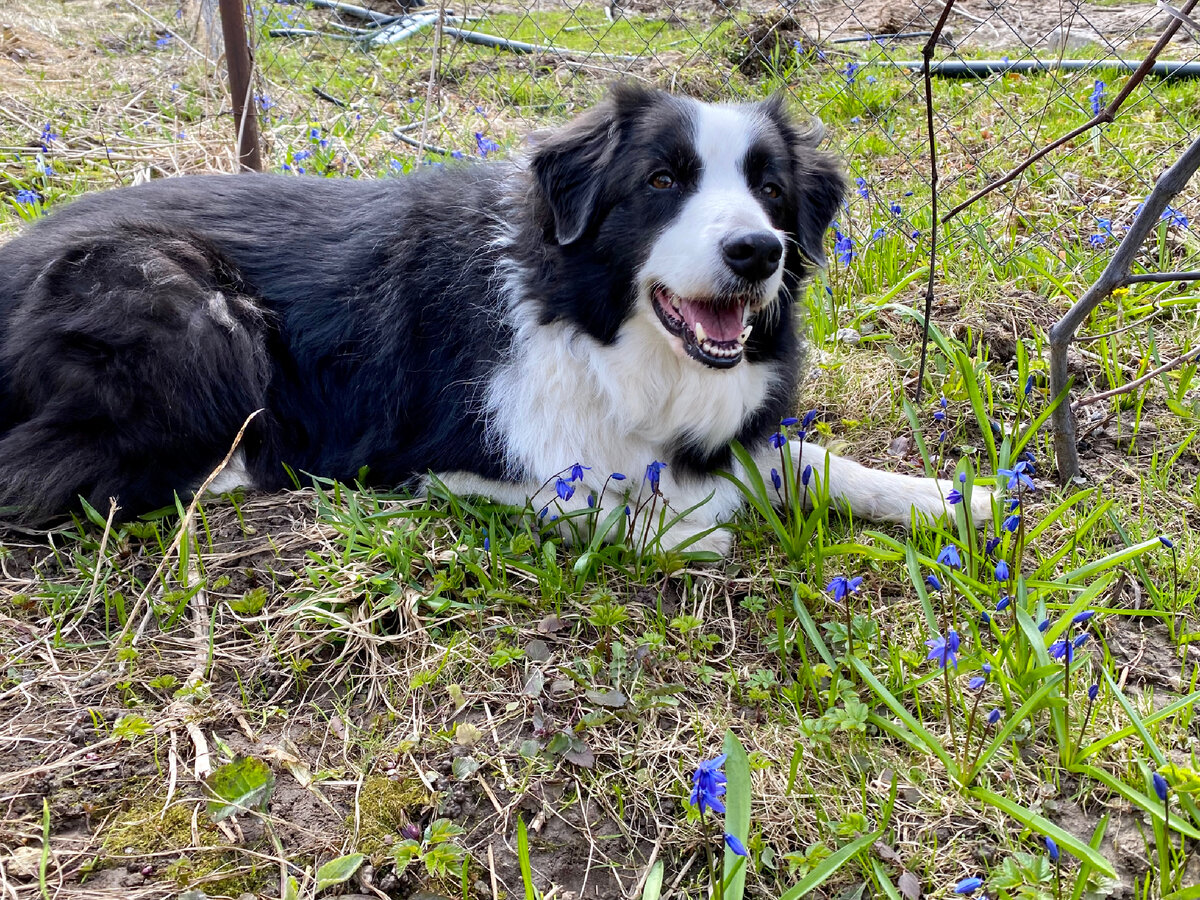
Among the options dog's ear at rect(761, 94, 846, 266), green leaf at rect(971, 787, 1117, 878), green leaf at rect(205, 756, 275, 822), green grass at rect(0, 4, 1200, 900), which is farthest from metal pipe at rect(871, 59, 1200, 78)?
green leaf at rect(205, 756, 275, 822)

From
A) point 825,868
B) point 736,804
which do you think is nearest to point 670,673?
point 736,804

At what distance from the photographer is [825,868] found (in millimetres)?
1692

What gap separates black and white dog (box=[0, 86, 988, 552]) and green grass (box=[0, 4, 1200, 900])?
0.17 meters

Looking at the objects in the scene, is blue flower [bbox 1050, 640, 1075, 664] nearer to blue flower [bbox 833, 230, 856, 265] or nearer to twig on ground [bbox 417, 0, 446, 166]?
blue flower [bbox 833, 230, 856, 265]

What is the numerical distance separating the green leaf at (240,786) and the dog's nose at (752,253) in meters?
1.60

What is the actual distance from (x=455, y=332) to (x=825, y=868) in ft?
6.15

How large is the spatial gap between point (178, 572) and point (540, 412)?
1.07m

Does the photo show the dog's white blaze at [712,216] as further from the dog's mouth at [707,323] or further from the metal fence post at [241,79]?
the metal fence post at [241,79]

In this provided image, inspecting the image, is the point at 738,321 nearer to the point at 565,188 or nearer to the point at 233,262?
the point at 565,188

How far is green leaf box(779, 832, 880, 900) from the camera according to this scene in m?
1.67

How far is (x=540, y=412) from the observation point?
285 centimetres

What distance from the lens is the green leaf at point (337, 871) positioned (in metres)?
1.75

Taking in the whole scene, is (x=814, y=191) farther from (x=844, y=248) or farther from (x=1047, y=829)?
(x=1047, y=829)

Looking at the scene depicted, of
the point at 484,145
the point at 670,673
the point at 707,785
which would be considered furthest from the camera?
the point at 484,145
